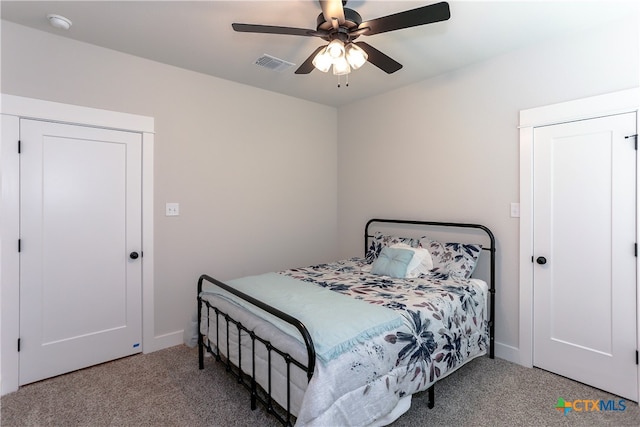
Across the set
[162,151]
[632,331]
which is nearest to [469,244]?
[632,331]

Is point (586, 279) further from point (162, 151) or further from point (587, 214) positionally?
point (162, 151)

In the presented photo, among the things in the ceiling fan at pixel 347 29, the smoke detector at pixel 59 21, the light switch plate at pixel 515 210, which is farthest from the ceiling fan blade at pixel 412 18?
the smoke detector at pixel 59 21

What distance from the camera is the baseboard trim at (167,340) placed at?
3061 millimetres

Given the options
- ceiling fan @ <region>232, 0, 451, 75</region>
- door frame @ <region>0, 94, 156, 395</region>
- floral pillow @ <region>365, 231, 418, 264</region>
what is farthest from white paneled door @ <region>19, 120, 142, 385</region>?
floral pillow @ <region>365, 231, 418, 264</region>

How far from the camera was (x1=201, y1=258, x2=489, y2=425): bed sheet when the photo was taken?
1561 millimetres

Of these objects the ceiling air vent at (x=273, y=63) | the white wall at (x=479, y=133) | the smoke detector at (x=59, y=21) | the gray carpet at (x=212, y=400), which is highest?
the ceiling air vent at (x=273, y=63)

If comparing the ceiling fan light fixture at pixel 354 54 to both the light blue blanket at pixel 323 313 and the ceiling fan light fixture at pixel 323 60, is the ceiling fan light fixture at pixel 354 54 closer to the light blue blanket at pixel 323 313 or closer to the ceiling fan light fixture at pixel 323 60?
the ceiling fan light fixture at pixel 323 60

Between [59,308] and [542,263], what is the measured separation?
12.8ft

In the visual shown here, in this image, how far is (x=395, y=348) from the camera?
1853 mm

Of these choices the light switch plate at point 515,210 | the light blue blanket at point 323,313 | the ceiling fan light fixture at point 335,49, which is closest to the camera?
the light blue blanket at point 323,313

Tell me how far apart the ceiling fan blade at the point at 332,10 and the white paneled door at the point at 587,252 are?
1926 mm

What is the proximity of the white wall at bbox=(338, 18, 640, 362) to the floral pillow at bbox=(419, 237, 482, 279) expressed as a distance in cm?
26

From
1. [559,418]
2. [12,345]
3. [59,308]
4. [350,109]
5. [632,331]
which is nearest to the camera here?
[559,418]

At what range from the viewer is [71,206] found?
2668 mm
